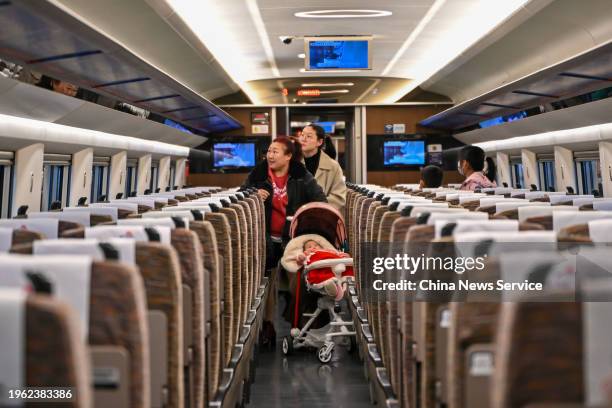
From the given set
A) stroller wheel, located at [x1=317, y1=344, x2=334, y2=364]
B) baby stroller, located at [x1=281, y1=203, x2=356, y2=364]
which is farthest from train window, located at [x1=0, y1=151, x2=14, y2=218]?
stroller wheel, located at [x1=317, y1=344, x2=334, y2=364]

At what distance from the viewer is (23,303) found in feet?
6.48

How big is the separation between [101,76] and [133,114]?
348 centimetres

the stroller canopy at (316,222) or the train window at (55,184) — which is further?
Result: the train window at (55,184)

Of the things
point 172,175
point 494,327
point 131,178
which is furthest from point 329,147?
point 494,327

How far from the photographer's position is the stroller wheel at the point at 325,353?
7.82 m

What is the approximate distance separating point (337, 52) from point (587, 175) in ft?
18.0

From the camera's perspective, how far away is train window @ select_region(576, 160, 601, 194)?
42.4ft

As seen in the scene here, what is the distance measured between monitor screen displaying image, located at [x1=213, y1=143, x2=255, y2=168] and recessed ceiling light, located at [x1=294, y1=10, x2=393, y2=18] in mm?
9851

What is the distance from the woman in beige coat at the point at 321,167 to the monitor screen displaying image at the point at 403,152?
40.1ft

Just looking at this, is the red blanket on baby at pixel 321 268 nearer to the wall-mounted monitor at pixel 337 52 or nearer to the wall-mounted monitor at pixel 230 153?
the wall-mounted monitor at pixel 337 52

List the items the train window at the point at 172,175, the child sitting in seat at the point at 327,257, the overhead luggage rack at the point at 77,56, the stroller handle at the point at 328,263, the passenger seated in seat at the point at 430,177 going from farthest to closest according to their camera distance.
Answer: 1. the train window at the point at 172,175
2. the passenger seated in seat at the point at 430,177
3. the child sitting in seat at the point at 327,257
4. the stroller handle at the point at 328,263
5. the overhead luggage rack at the point at 77,56

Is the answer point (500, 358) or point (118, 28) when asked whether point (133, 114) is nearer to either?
point (118, 28)

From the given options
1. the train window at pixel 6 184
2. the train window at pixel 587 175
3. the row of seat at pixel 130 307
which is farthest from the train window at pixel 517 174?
the row of seat at pixel 130 307

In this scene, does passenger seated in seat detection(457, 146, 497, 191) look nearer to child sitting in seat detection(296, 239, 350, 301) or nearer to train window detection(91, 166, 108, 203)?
child sitting in seat detection(296, 239, 350, 301)
